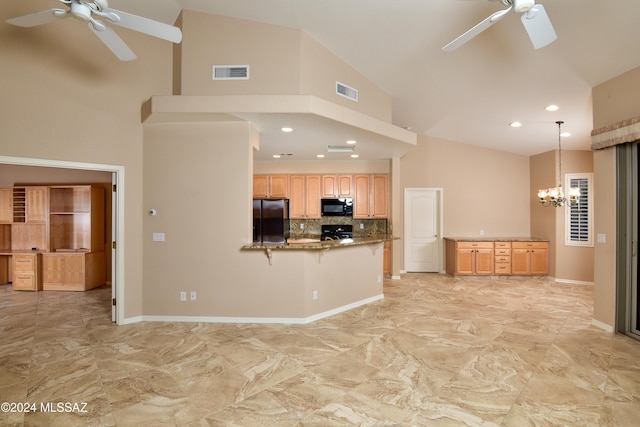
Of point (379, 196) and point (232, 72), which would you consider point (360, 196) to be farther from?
point (232, 72)

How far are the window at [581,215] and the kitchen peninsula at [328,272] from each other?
4251 mm

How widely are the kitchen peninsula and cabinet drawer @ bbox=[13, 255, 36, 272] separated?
4.59m

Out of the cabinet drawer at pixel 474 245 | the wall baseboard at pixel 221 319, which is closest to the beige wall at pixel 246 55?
the wall baseboard at pixel 221 319

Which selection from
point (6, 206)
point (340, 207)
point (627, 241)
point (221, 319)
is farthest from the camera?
point (340, 207)

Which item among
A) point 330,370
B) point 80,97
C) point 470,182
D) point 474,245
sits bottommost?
point 330,370

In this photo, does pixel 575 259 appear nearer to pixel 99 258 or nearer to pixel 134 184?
pixel 134 184

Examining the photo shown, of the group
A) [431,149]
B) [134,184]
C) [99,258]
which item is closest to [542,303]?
[431,149]

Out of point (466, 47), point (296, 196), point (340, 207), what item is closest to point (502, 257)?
point (340, 207)

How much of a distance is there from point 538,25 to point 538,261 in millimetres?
6045

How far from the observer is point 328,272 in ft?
15.3

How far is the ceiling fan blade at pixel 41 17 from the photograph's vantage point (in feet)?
8.41

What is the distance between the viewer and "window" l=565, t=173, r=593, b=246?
6602 mm

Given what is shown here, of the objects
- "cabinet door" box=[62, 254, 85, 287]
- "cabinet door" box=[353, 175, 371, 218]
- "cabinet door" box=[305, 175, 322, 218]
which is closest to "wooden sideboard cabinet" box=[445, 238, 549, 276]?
"cabinet door" box=[353, 175, 371, 218]

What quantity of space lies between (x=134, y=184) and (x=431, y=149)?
247 inches
